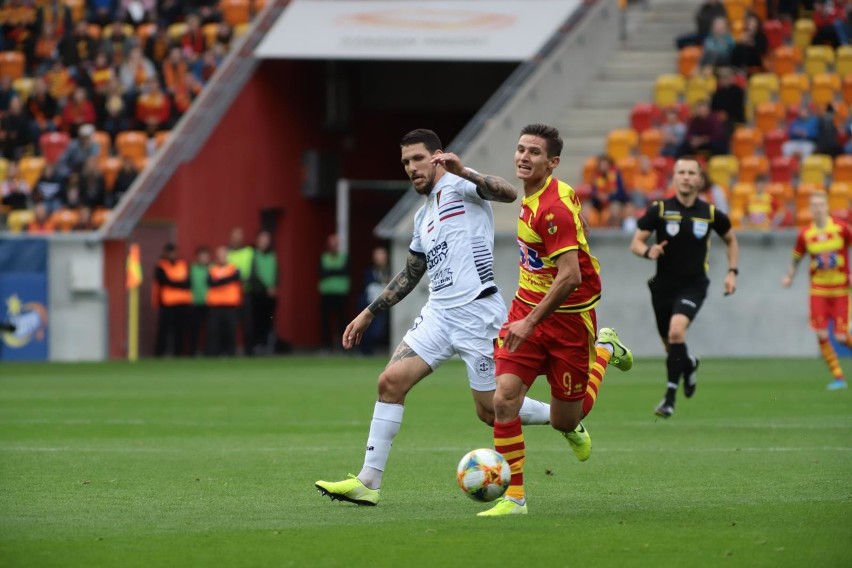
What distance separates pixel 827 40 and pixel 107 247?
43.6 ft

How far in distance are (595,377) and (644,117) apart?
1898cm

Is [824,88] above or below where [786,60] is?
below

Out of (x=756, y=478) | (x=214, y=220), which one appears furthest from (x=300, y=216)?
(x=756, y=478)

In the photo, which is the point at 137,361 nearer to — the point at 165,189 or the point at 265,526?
the point at 165,189

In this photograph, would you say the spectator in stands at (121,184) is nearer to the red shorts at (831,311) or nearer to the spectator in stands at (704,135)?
the spectator in stands at (704,135)

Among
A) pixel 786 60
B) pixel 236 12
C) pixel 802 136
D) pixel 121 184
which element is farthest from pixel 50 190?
pixel 786 60

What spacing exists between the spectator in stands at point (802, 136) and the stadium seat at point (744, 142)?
54cm

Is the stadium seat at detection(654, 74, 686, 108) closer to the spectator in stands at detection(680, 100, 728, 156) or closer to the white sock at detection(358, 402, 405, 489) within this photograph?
the spectator in stands at detection(680, 100, 728, 156)

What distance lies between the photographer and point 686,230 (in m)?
14.3

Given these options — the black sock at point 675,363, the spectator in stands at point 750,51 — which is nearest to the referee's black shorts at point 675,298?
the black sock at point 675,363

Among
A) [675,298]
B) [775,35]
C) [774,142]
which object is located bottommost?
[675,298]

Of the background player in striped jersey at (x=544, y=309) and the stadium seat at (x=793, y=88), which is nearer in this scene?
the background player in striped jersey at (x=544, y=309)

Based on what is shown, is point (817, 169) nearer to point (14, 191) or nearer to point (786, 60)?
point (786, 60)

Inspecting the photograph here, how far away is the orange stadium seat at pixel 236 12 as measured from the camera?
31656mm
